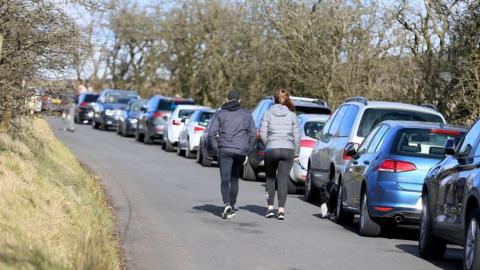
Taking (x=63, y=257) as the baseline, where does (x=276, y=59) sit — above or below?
above

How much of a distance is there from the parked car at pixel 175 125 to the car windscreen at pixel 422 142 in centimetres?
2131

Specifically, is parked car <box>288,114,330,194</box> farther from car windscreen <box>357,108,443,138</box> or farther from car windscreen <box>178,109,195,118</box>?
car windscreen <box>178,109,195,118</box>

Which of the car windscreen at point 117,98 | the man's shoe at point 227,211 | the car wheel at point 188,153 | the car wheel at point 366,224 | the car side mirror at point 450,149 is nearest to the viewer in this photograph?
the car side mirror at point 450,149

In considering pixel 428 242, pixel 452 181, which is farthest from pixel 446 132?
pixel 452 181

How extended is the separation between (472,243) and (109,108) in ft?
140

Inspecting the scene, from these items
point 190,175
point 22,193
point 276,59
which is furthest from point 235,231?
point 276,59

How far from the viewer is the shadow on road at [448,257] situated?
12.2 meters

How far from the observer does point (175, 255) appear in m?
11.9

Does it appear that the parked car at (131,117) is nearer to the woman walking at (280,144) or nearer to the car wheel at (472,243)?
the woman walking at (280,144)

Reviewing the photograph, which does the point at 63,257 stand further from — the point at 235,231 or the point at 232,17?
the point at 232,17

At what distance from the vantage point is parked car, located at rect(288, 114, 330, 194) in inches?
846

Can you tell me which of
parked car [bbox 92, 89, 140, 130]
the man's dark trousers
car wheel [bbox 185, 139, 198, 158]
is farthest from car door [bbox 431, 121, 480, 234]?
parked car [bbox 92, 89, 140, 130]

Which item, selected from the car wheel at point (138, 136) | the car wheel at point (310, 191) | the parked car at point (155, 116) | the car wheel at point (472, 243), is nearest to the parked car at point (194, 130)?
the parked car at point (155, 116)

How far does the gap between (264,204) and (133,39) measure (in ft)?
173
